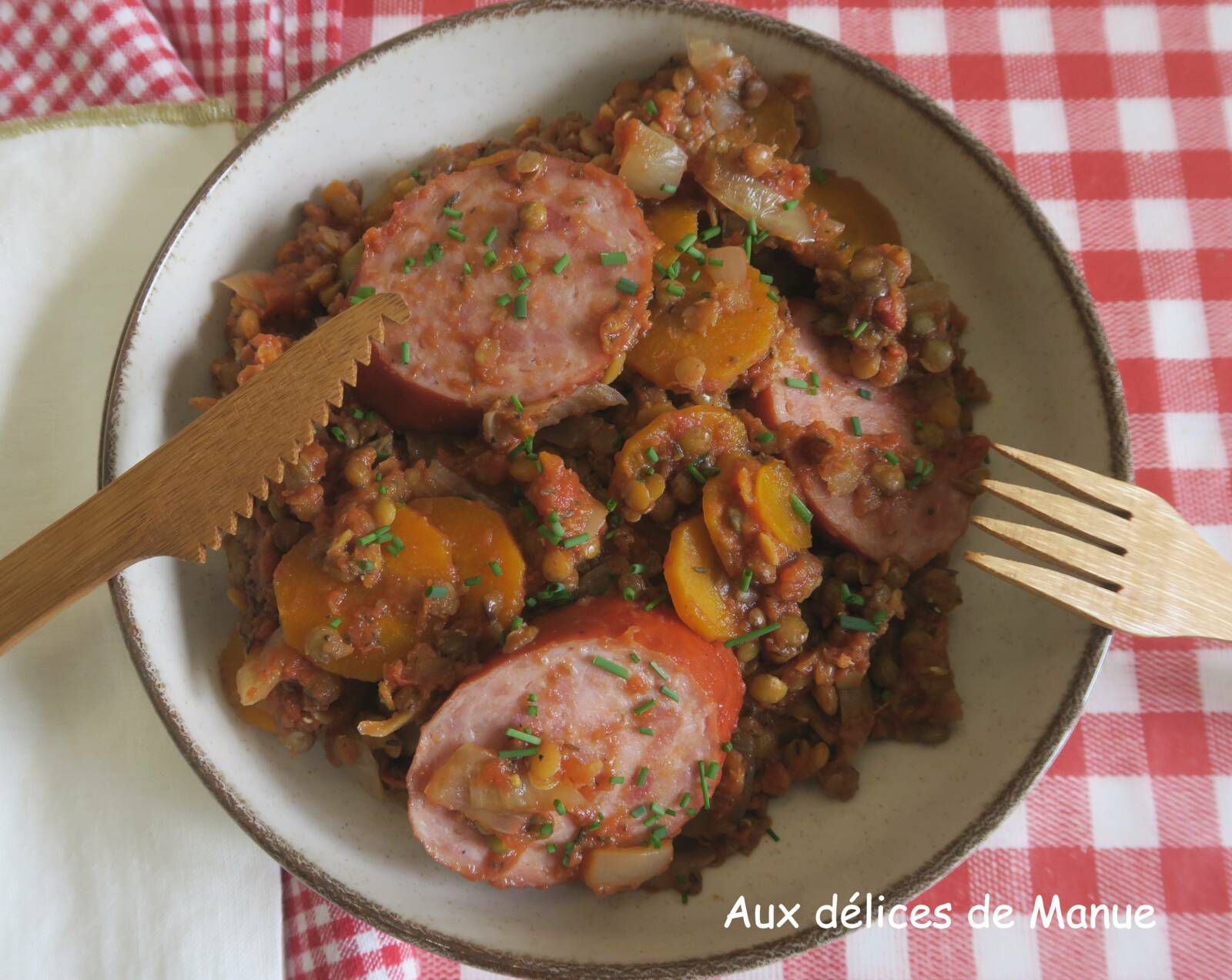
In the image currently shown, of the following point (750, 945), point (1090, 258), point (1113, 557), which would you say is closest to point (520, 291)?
point (1113, 557)

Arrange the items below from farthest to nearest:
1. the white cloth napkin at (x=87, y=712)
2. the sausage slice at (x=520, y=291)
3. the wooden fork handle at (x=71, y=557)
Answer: the white cloth napkin at (x=87, y=712) → the sausage slice at (x=520, y=291) → the wooden fork handle at (x=71, y=557)

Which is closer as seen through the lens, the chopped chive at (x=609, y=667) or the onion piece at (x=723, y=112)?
the chopped chive at (x=609, y=667)

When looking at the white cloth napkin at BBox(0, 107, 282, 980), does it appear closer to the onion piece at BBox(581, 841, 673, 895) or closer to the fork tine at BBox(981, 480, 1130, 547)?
the onion piece at BBox(581, 841, 673, 895)

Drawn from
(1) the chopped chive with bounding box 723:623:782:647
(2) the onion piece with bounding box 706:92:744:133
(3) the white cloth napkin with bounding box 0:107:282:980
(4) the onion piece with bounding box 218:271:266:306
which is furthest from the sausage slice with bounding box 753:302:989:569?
(3) the white cloth napkin with bounding box 0:107:282:980

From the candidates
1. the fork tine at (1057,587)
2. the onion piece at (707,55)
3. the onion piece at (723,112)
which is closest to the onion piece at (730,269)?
the onion piece at (723,112)

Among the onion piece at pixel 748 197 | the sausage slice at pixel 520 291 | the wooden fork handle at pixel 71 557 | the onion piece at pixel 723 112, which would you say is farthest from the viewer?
the onion piece at pixel 723 112

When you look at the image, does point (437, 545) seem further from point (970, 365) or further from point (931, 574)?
point (970, 365)

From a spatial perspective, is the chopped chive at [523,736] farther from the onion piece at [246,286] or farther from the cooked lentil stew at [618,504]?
the onion piece at [246,286]
